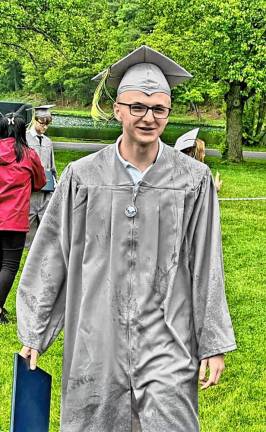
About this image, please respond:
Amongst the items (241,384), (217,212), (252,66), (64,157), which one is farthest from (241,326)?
(64,157)

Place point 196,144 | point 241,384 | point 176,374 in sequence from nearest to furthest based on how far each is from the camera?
point 176,374 → point 241,384 → point 196,144

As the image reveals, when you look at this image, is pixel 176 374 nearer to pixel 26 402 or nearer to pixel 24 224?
pixel 26 402

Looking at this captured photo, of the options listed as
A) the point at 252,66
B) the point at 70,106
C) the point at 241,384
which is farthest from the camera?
the point at 70,106

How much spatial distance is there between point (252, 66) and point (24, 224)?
17.0 m

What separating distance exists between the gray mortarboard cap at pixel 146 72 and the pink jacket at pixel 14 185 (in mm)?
3458

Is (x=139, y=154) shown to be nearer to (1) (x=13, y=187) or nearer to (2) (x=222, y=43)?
(1) (x=13, y=187)

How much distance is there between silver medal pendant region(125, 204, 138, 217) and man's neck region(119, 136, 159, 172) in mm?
183

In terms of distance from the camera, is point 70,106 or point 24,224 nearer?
point 24,224

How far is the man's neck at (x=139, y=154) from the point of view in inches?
129

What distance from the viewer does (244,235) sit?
40.1ft

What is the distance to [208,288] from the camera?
3.24 meters

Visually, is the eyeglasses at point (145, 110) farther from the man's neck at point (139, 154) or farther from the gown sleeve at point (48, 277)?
the gown sleeve at point (48, 277)

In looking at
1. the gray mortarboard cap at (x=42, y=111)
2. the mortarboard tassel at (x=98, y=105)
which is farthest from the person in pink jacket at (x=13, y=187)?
the mortarboard tassel at (x=98, y=105)

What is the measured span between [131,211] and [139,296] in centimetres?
35
